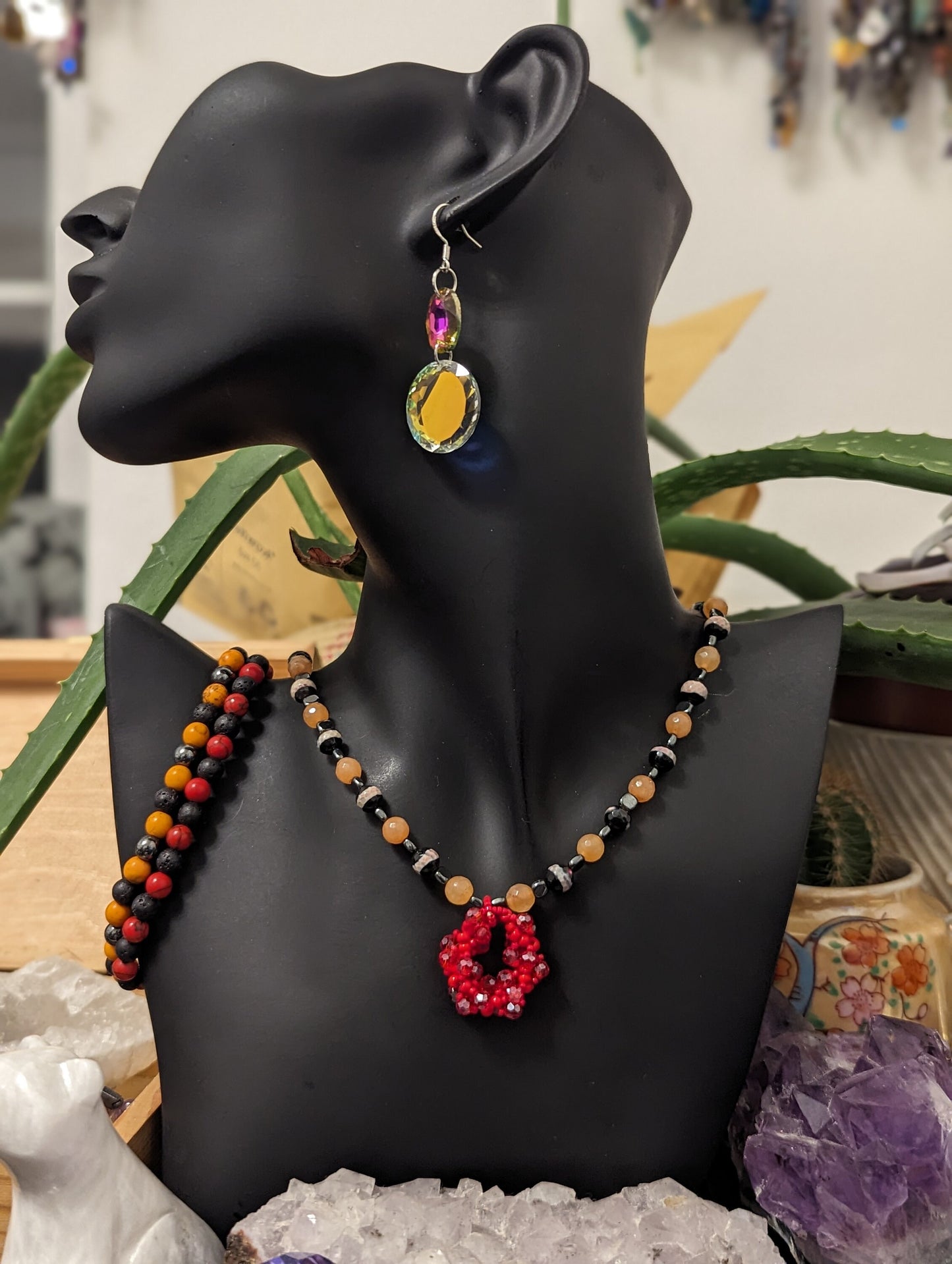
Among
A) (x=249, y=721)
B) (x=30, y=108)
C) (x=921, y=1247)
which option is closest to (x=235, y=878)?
(x=249, y=721)

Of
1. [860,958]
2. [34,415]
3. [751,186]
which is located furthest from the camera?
[751,186]

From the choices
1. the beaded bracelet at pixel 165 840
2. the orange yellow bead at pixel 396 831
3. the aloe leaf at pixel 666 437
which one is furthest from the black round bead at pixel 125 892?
the aloe leaf at pixel 666 437

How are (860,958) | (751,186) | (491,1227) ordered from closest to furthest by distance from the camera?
(491,1227), (860,958), (751,186)

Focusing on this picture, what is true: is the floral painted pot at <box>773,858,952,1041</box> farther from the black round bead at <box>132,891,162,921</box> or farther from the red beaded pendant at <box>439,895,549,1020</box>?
the black round bead at <box>132,891,162,921</box>

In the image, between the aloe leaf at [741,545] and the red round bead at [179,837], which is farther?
the aloe leaf at [741,545]

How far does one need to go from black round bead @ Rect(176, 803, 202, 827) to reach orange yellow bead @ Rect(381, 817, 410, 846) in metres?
0.08

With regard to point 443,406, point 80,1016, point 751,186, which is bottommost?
point 80,1016

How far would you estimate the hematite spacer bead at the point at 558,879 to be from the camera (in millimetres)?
419

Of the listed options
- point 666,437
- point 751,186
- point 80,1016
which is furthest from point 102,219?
point 751,186

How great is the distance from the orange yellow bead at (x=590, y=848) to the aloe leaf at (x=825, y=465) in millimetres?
239

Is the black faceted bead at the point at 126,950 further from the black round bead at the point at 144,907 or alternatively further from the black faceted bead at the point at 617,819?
the black faceted bead at the point at 617,819

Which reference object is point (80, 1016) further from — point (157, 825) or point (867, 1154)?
point (867, 1154)

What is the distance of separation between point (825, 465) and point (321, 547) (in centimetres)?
27

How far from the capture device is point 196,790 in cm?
44
